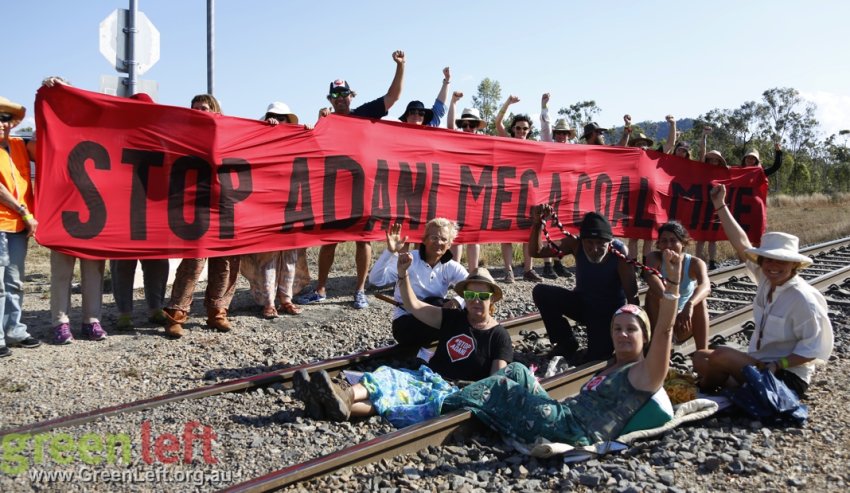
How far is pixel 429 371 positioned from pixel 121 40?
20.6ft

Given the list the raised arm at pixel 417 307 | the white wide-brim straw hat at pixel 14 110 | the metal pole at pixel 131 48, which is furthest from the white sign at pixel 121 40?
the raised arm at pixel 417 307

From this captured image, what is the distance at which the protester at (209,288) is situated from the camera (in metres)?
6.78

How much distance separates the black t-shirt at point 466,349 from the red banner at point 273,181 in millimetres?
2687

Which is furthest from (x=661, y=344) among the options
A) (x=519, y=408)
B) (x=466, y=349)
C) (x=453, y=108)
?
(x=453, y=108)

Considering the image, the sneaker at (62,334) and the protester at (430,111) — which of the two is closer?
the sneaker at (62,334)

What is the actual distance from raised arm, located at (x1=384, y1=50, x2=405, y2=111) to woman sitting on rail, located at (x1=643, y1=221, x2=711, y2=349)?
11.7 ft

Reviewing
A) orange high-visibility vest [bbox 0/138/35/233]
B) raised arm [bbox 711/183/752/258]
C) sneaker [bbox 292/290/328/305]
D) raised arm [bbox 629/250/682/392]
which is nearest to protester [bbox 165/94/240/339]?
sneaker [bbox 292/290/328/305]

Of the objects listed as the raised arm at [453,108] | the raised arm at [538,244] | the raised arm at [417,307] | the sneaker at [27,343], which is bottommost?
the sneaker at [27,343]

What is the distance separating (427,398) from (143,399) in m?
1.95

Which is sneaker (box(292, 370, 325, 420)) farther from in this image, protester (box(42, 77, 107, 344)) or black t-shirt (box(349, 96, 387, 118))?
black t-shirt (box(349, 96, 387, 118))

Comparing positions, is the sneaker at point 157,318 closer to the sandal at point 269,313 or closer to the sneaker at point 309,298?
the sandal at point 269,313

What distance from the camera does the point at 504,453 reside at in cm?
430

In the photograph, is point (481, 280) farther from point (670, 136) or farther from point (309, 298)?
point (670, 136)

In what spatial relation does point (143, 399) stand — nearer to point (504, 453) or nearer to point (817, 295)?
point (504, 453)
